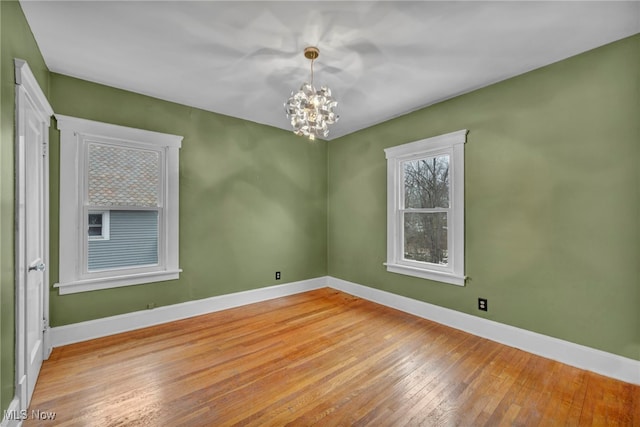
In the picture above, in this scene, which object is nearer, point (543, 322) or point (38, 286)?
point (38, 286)

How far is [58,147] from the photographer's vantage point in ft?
8.77

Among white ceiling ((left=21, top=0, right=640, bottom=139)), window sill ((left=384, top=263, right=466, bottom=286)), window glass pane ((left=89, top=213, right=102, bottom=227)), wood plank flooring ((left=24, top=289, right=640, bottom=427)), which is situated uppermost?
white ceiling ((left=21, top=0, right=640, bottom=139))

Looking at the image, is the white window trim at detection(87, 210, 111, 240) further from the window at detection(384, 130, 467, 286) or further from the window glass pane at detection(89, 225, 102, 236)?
the window at detection(384, 130, 467, 286)

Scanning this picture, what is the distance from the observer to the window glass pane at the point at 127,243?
2.92 metres

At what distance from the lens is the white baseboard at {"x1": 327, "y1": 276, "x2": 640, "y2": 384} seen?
7.09 ft

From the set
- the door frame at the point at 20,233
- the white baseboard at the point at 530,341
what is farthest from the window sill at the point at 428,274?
the door frame at the point at 20,233

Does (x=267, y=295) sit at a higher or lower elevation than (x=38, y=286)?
lower

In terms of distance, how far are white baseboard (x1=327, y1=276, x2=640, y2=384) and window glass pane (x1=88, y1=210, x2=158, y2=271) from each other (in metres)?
3.08

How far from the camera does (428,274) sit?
339cm

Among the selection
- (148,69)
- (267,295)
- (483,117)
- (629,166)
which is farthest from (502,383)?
(148,69)

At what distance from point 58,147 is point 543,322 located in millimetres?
4857

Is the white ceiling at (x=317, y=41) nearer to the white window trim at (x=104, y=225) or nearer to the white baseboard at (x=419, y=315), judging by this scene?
the white window trim at (x=104, y=225)

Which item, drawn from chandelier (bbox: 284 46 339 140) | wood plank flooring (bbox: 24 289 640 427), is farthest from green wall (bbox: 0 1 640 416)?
chandelier (bbox: 284 46 339 140)

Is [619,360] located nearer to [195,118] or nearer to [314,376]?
[314,376]
